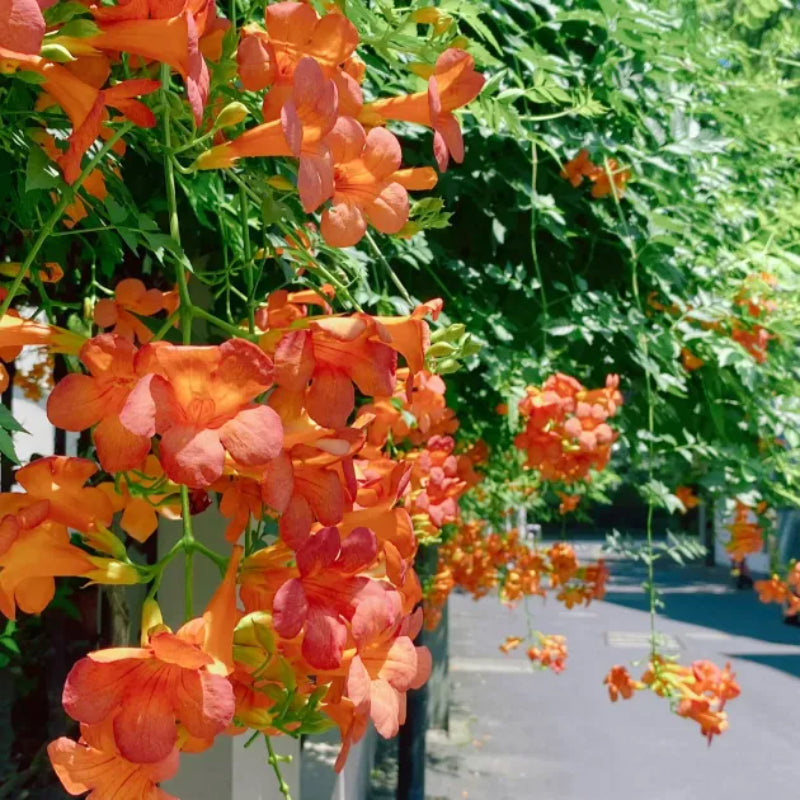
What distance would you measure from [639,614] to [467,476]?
56.2 feet

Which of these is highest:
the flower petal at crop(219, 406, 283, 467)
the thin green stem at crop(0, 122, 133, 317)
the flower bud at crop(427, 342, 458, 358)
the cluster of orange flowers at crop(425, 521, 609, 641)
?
the thin green stem at crop(0, 122, 133, 317)

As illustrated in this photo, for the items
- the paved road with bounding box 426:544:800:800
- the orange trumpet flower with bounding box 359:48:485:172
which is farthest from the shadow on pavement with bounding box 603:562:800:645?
the orange trumpet flower with bounding box 359:48:485:172

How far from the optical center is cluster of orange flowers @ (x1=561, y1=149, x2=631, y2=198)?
2.42 m

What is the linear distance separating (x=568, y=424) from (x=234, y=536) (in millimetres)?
1776

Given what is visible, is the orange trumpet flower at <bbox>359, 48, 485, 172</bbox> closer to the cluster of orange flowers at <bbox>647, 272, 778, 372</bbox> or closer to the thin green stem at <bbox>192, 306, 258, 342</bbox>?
the thin green stem at <bbox>192, 306, 258, 342</bbox>

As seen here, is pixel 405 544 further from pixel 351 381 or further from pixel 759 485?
pixel 759 485

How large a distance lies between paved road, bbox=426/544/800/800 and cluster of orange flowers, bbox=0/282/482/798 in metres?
7.47

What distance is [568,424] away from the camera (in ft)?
8.04

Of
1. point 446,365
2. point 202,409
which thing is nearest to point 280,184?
point 446,365

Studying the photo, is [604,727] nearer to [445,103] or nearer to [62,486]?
[445,103]

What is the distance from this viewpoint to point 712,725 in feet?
8.87

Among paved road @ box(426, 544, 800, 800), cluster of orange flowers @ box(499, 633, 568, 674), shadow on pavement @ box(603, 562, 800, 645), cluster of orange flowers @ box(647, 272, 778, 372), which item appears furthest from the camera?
shadow on pavement @ box(603, 562, 800, 645)

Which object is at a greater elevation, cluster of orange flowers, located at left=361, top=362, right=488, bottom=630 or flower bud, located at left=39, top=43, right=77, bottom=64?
flower bud, located at left=39, top=43, right=77, bottom=64

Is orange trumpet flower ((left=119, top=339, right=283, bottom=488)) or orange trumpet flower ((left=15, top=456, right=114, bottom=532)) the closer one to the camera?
Answer: orange trumpet flower ((left=119, top=339, right=283, bottom=488))
